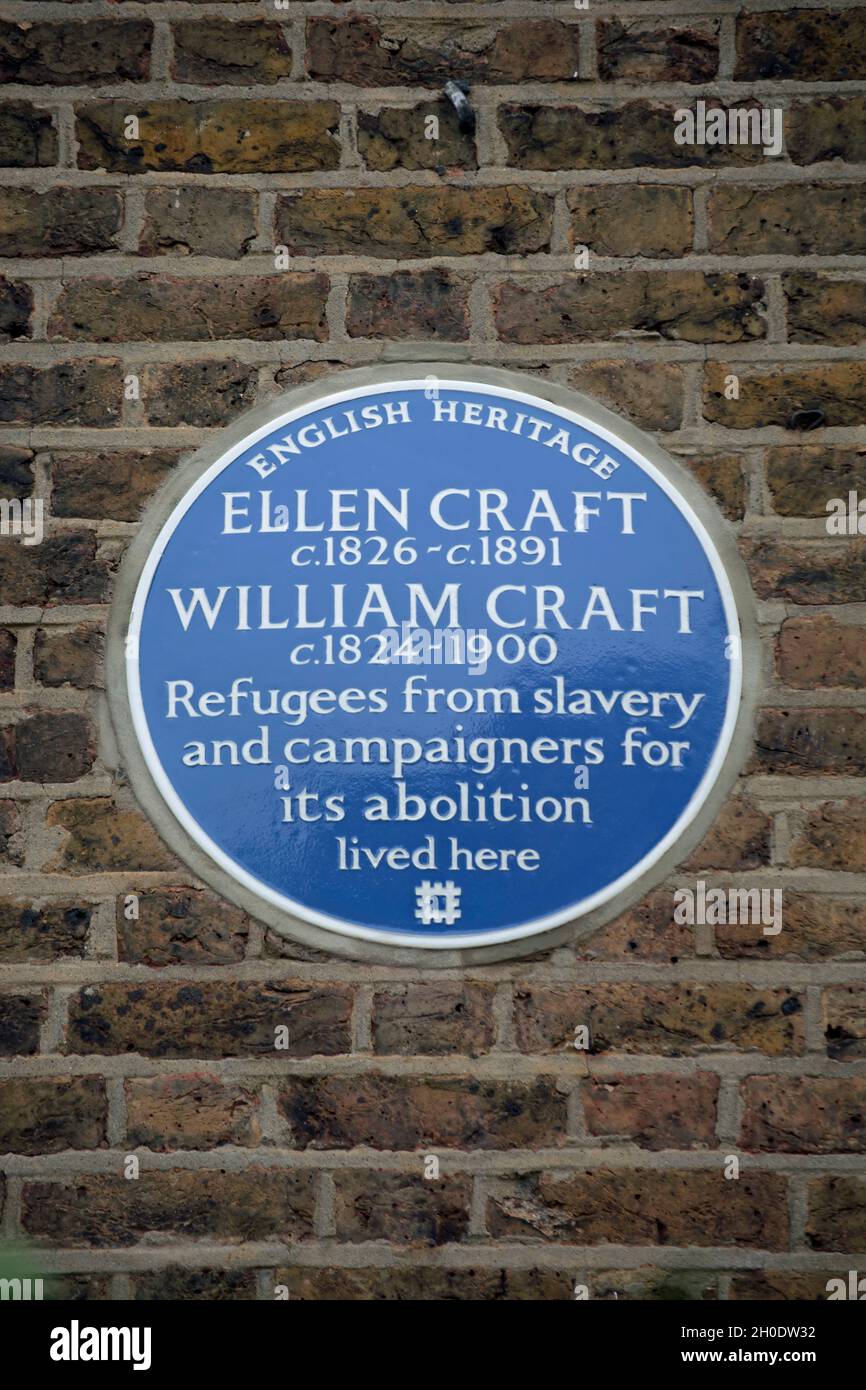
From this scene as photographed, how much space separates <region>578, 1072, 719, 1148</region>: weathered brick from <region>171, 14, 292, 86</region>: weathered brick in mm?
1682

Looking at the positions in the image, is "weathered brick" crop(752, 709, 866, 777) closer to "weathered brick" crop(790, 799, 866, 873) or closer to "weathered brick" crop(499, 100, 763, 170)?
"weathered brick" crop(790, 799, 866, 873)

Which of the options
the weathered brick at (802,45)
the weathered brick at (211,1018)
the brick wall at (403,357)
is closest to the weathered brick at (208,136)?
the brick wall at (403,357)

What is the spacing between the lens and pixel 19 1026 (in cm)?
202

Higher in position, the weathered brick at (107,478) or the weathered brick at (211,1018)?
the weathered brick at (107,478)

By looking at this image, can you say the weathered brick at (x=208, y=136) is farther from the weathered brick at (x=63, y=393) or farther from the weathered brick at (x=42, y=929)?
the weathered brick at (x=42, y=929)

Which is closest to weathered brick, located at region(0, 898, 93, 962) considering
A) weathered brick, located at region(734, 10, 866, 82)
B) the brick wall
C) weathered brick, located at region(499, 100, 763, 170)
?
the brick wall

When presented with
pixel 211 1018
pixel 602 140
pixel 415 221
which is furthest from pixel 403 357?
pixel 211 1018

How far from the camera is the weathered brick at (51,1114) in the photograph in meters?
Result: 2.00

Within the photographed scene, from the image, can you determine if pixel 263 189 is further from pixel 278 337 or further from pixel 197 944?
pixel 197 944

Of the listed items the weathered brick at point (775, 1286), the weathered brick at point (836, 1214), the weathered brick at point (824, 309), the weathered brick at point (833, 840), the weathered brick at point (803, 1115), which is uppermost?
the weathered brick at point (824, 309)

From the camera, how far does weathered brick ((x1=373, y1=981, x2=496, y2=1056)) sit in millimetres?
2000

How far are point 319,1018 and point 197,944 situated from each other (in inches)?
8.4

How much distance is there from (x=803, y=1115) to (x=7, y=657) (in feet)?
4.55

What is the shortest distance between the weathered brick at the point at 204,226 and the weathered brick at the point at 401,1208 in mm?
1457
